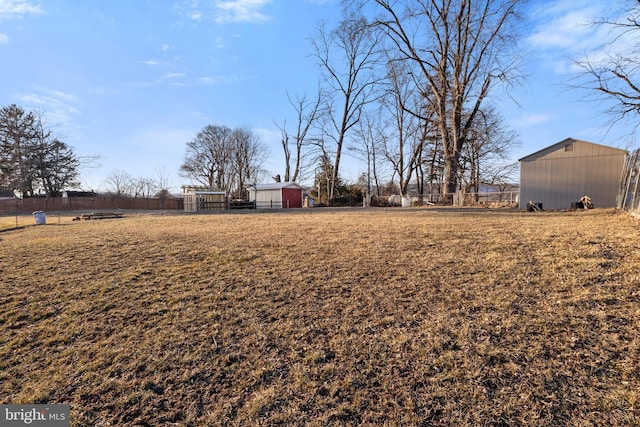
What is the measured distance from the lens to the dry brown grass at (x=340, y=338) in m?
1.84

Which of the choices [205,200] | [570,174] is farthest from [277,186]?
[570,174]

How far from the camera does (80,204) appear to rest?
30.4m

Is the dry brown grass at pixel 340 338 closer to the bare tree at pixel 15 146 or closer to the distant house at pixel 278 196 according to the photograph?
the distant house at pixel 278 196

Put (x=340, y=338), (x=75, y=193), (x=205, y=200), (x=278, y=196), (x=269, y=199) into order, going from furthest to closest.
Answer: (x=75, y=193) → (x=269, y=199) → (x=278, y=196) → (x=205, y=200) → (x=340, y=338)

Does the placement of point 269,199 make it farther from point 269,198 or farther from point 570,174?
point 570,174

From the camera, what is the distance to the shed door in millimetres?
27016

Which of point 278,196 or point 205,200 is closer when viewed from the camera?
point 205,200

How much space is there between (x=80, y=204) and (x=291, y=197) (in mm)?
22100

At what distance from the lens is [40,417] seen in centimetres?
197

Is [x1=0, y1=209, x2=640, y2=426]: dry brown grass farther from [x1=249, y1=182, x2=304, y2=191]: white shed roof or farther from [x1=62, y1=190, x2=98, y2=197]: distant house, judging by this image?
[x1=62, y1=190, x2=98, y2=197]: distant house

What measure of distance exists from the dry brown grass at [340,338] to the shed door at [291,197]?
22.3 m
